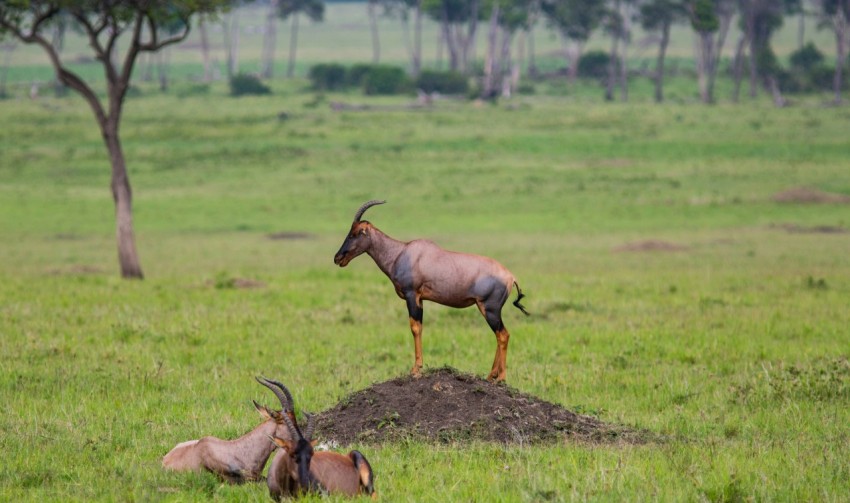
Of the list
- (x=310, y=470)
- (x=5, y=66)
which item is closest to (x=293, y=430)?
(x=310, y=470)

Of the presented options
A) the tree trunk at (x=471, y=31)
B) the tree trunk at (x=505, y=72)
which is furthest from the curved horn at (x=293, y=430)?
the tree trunk at (x=471, y=31)

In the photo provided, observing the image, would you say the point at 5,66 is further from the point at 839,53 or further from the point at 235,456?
the point at 235,456

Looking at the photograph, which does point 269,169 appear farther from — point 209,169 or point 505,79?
point 505,79

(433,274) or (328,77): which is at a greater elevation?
(433,274)

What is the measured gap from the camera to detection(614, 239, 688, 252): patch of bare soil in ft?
111

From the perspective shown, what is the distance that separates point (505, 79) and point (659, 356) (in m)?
76.1

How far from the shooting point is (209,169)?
53.9m

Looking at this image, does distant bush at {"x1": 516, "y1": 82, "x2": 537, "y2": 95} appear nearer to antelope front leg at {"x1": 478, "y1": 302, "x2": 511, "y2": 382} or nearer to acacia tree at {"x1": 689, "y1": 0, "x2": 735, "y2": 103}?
acacia tree at {"x1": 689, "y1": 0, "x2": 735, "y2": 103}

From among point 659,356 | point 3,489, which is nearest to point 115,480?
point 3,489

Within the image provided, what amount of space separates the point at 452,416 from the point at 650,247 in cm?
2391

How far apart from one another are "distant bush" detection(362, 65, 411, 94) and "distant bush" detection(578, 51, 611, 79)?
1973 cm

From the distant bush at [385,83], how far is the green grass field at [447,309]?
87.0 ft

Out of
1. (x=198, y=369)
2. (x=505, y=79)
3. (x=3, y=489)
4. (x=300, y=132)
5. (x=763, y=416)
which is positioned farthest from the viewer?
(x=505, y=79)

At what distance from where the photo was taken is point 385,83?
8831 centimetres
